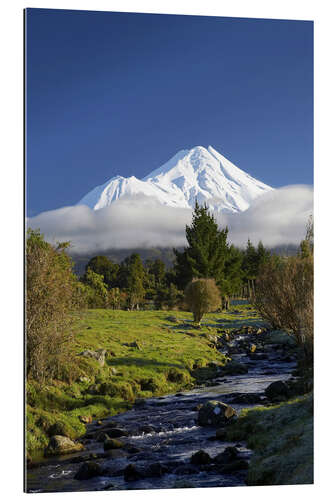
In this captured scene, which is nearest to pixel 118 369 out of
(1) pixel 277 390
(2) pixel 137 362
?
(2) pixel 137 362

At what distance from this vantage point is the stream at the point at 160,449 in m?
7.76

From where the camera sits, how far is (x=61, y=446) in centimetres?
891

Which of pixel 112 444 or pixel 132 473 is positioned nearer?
pixel 132 473

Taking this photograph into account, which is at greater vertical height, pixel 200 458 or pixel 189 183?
pixel 189 183

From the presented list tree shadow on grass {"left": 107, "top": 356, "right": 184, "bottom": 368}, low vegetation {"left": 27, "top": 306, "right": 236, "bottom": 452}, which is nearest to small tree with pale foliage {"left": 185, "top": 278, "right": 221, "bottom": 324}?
low vegetation {"left": 27, "top": 306, "right": 236, "bottom": 452}

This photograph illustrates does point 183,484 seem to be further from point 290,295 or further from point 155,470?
point 290,295

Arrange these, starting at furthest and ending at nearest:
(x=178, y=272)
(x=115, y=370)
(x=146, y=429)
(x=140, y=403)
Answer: (x=178, y=272)
(x=115, y=370)
(x=140, y=403)
(x=146, y=429)

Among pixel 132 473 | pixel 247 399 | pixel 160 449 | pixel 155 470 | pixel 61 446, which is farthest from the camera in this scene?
pixel 247 399

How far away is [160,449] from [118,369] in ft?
15.3

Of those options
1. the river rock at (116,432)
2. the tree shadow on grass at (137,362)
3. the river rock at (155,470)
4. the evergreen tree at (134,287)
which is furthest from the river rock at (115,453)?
the evergreen tree at (134,287)

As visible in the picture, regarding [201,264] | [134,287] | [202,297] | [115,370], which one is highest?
[201,264]

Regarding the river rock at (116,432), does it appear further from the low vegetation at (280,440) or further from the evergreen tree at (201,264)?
the evergreen tree at (201,264)

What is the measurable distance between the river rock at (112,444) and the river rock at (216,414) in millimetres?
2023
